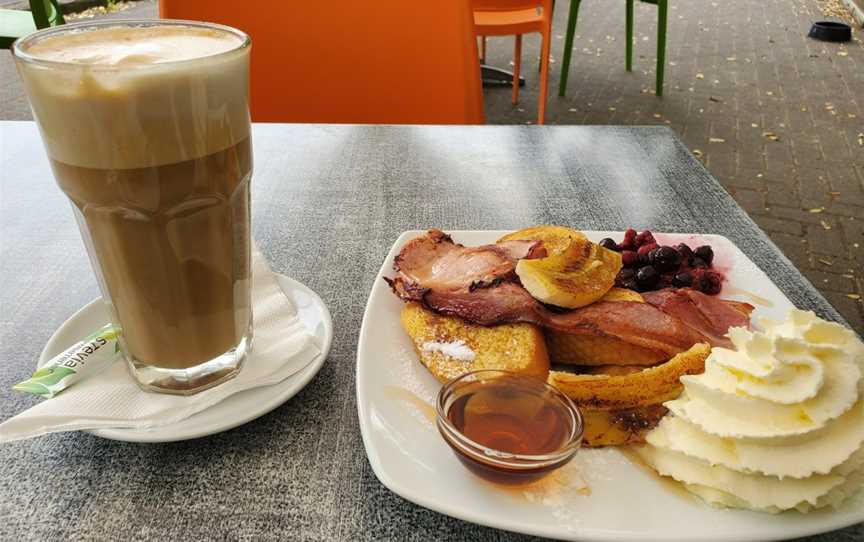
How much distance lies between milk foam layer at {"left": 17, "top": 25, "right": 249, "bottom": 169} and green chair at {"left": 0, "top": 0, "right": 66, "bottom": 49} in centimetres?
278

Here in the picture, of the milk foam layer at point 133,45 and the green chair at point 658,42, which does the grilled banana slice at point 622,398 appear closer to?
the milk foam layer at point 133,45

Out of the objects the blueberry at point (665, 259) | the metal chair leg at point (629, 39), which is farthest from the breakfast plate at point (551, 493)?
the metal chair leg at point (629, 39)

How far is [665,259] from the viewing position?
3.74 feet

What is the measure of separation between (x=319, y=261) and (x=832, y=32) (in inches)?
285

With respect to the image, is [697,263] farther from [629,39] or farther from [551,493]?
[629,39]

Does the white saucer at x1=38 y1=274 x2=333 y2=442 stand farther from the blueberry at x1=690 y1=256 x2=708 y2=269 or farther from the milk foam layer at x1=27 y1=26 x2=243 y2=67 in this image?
the blueberry at x1=690 y1=256 x2=708 y2=269

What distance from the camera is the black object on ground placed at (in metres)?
6.54

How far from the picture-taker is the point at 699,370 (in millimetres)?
849

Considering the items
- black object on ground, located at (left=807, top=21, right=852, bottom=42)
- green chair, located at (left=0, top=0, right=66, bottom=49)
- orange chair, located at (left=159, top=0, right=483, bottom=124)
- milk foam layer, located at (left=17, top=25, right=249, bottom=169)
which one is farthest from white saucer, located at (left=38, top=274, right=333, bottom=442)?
black object on ground, located at (left=807, top=21, right=852, bottom=42)

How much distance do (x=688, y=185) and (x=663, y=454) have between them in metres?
0.98

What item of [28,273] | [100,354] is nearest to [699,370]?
[100,354]

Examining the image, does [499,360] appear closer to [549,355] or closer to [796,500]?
[549,355]

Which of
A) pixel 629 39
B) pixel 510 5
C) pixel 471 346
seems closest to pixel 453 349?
pixel 471 346

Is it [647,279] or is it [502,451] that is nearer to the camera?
[502,451]
